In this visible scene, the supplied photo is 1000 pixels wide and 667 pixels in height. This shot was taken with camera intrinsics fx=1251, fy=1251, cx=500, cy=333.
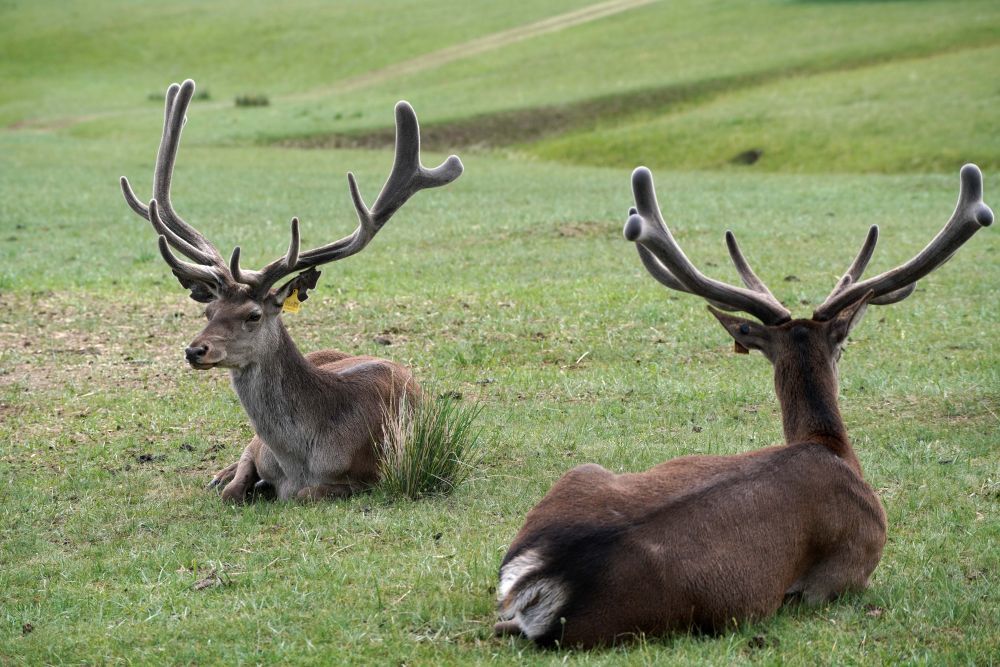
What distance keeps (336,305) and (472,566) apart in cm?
803

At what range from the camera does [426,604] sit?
19.9ft

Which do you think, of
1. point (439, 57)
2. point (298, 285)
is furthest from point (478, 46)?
point (298, 285)

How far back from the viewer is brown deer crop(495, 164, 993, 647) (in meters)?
5.26

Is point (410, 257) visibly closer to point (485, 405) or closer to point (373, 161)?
point (485, 405)

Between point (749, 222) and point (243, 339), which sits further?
point (749, 222)

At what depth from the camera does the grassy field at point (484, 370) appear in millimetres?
5934

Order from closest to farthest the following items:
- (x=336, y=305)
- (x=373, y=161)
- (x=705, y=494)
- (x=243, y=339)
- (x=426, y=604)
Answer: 1. (x=705, y=494)
2. (x=426, y=604)
3. (x=243, y=339)
4. (x=336, y=305)
5. (x=373, y=161)

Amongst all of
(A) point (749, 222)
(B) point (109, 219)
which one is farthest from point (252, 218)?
(A) point (749, 222)

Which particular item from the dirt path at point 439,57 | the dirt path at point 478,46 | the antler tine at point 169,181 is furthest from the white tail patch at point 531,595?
the dirt path at point 478,46

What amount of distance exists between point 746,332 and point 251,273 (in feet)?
11.3

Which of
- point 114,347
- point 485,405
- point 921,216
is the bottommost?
point 921,216

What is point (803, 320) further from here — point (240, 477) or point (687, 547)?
point (240, 477)

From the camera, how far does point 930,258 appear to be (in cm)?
670

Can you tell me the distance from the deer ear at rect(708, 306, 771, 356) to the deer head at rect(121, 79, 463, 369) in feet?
9.27
